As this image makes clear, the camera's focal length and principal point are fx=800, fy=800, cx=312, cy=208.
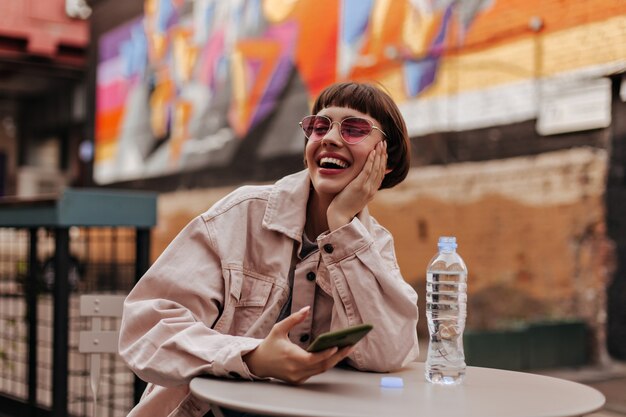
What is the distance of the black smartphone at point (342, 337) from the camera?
5.58ft

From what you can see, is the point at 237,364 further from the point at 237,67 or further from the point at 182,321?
the point at 237,67

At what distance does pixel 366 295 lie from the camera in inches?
84.3

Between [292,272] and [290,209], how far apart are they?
18 cm

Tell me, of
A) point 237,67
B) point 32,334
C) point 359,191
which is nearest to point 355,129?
→ point 359,191

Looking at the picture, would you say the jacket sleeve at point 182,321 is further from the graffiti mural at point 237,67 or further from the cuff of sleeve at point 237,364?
the graffiti mural at point 237,67

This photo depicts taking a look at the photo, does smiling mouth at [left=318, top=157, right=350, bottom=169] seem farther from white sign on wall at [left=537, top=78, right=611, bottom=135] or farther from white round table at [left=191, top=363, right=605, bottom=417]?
white sign on wall at [left=537, top=78, right=611, bottom=135]

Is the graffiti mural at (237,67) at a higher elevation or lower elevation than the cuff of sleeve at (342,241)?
higher

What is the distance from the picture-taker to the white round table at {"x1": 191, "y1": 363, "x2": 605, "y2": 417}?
66.4 inches

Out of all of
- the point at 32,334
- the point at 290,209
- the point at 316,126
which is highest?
the point at 316,126

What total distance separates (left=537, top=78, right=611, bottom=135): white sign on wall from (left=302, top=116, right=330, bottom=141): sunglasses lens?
15.7 feet

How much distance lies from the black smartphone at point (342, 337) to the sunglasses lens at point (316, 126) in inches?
28.3

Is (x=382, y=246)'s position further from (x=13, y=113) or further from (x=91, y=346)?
(x=13, y=113)

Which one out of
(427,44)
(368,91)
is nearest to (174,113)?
(427,44)

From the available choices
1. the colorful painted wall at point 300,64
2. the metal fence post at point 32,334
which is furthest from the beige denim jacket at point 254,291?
the colorful painted wall at point 300,64
